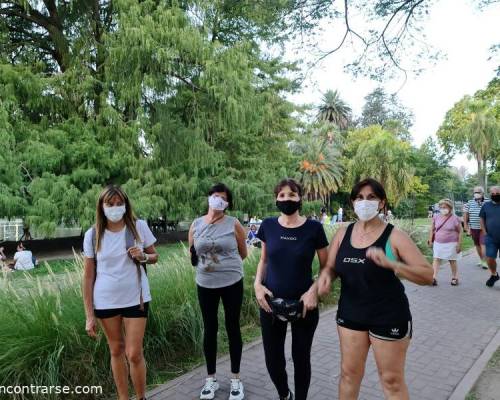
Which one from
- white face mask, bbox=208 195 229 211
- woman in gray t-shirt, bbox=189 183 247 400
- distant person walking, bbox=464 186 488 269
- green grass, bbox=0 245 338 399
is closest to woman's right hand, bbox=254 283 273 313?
woman in gray t-shirt, bbox=189 183 247 400

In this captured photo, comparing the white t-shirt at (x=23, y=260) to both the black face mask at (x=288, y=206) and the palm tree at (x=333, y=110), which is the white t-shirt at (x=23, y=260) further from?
the palm tree at (x=333, y=110)

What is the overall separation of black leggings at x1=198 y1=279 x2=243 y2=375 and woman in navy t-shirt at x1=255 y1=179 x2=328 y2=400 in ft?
1.84

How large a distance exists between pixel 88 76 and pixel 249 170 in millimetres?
9143

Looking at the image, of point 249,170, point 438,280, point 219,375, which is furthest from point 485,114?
point 219,375

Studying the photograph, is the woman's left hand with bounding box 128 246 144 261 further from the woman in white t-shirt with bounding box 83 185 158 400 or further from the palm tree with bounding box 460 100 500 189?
the palm tree with bounding box 460 100 500 189

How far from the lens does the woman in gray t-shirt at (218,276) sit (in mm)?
3764

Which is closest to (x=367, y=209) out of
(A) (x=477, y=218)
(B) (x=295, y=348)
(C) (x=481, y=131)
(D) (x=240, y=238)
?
(B) (x=295, y=348)

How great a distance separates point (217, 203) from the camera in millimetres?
3795

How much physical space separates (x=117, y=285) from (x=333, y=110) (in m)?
59.7

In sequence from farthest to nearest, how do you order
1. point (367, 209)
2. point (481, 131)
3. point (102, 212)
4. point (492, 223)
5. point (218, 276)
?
point (481, 131), point (492, 223), point (218, 276), point (102, 212), point (367, 209)

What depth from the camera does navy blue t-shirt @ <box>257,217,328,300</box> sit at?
3115mm

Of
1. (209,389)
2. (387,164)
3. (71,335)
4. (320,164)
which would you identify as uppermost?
(320,164)

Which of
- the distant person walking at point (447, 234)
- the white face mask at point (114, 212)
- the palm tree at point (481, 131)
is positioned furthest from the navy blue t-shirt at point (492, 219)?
the palm tree at point (481, 131)

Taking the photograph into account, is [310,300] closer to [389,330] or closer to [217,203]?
[389,330]
